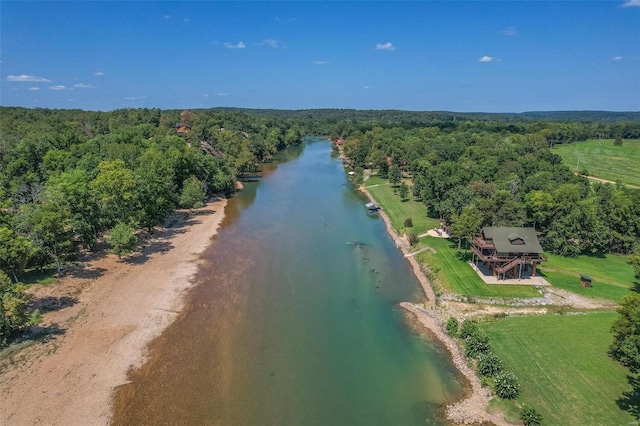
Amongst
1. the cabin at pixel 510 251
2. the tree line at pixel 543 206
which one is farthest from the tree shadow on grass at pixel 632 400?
the tree line at pixel 543 206

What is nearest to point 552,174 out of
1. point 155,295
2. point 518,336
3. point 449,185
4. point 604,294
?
point 449,185

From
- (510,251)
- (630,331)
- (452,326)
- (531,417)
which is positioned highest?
(510,251)

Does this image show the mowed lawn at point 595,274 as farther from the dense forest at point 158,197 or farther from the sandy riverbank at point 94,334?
the sandy riverbank at point 94,334

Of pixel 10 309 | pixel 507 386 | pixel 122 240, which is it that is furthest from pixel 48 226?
pixel 507 386

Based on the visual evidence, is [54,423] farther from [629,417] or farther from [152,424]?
[629,417]

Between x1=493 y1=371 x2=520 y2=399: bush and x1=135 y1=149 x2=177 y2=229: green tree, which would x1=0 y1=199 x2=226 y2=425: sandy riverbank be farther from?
x1=493 y1=371 x2=520 y2=399: bush

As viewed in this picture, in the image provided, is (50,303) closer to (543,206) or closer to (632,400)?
(632,400)

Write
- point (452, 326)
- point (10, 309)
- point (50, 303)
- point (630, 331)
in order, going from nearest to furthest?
point (630, 331) → point (10, 309) → point (452, 326) → point (50, 303)
